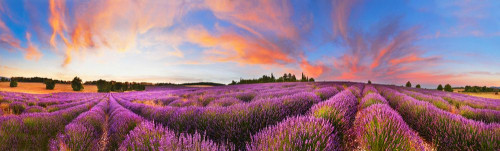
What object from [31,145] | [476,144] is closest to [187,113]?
[31,145]

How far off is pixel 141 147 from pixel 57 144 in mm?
1867

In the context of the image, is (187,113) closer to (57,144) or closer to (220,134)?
(220,134)

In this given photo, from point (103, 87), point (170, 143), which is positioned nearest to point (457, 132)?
point (170, 143)

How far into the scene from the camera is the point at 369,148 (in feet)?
6.97

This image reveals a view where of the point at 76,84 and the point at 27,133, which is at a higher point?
the point at 76,84

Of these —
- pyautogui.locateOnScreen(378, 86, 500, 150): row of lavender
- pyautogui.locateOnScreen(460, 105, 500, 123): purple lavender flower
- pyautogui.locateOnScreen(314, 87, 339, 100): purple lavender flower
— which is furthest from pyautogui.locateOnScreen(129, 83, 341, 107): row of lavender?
pyautogui.locateOnScreen(460, 105, 500, 123): purple lavender flower

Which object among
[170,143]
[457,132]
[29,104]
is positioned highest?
[170,143]

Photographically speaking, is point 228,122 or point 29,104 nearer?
point 228,122

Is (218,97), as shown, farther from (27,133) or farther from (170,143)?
(170,143)

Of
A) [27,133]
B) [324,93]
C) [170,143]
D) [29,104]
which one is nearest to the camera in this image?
[170,143]

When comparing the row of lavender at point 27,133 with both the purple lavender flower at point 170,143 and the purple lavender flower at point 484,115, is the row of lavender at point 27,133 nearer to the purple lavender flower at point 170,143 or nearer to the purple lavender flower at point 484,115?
the purple lavender flower at point 170,143

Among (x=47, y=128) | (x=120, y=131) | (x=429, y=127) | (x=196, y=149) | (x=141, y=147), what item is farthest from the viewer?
(x=47, y=128)

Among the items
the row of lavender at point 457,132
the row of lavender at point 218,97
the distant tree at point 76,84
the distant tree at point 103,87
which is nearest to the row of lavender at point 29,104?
the row of lavender at point 218,97

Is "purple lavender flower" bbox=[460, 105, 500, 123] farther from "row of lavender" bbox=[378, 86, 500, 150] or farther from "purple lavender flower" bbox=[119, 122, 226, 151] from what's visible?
"purple lavender flower" bbox=[119, 122, 226, 151]
